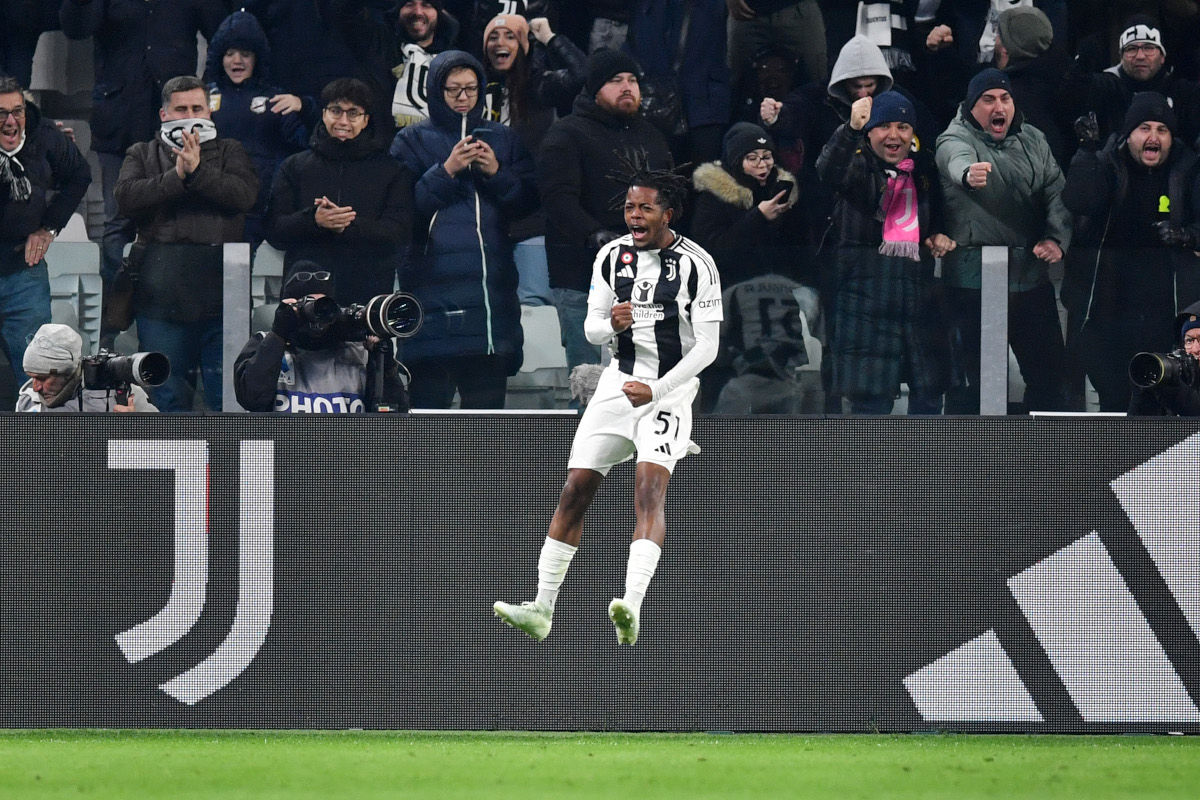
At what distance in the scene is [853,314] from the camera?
424 inches

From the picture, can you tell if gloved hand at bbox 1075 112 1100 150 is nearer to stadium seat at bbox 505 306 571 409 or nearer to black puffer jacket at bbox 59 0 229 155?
stadium seat at bbox 505 306 571 409

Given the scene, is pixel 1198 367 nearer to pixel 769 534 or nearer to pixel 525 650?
pixel 769 534

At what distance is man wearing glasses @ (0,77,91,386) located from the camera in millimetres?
11094

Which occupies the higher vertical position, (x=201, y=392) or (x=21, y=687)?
(x=201, y=392)

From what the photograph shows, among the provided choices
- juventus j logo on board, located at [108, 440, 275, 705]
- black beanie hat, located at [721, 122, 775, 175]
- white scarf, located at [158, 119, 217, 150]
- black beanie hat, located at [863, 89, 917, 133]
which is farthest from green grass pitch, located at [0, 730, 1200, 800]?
black beanie hat, located at [863, 89, 917, 133]

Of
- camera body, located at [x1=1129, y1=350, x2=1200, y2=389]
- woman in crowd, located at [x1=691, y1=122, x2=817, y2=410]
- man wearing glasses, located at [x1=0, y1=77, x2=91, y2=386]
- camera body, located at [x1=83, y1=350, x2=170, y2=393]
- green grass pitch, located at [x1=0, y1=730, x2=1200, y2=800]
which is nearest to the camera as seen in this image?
green grass pitch, located at [x1=0, y1=730, x2=1200, y2=800]

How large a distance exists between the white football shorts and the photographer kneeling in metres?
2.87

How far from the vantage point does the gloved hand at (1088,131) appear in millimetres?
12031

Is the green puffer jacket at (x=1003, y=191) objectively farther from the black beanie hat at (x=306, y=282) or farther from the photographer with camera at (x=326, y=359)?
the black beanie hat at (x=306, y=282)

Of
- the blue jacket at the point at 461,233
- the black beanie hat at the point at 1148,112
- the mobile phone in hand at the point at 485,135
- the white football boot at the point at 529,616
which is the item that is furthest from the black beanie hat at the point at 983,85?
the white football boot at the point at 529,616

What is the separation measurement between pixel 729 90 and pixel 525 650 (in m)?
5.12

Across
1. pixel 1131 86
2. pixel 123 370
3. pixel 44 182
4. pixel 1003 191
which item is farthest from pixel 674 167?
pixel 44 182

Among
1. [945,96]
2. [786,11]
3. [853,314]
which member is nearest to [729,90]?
[786,11]

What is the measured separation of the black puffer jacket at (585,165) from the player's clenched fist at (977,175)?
6.93 feet
